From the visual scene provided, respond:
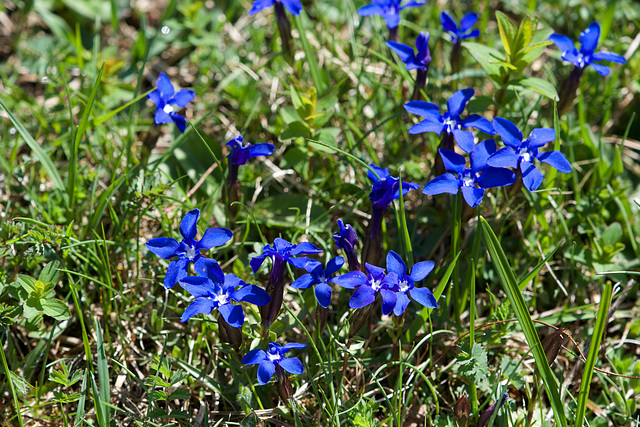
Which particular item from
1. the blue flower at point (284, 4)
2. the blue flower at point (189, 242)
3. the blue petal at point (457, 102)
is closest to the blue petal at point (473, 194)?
the blue petal at point (457, 102)

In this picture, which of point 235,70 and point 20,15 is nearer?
point 235,70

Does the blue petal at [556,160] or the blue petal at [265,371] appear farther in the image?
the blue petal at [556,160]

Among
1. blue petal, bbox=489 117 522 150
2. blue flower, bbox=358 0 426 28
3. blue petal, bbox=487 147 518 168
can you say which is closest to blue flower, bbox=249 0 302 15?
blue flower, bbox=358 0 426 28

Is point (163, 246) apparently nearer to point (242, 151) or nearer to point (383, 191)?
point (242, 151)

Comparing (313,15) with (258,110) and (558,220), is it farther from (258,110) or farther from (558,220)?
(558,220)

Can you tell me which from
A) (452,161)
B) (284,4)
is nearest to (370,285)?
(452,161)

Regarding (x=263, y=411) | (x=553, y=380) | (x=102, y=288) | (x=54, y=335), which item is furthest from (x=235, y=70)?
(x=553, y=380)

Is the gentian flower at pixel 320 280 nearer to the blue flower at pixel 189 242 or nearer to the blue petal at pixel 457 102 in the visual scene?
the blue flower at pixel 189 242
